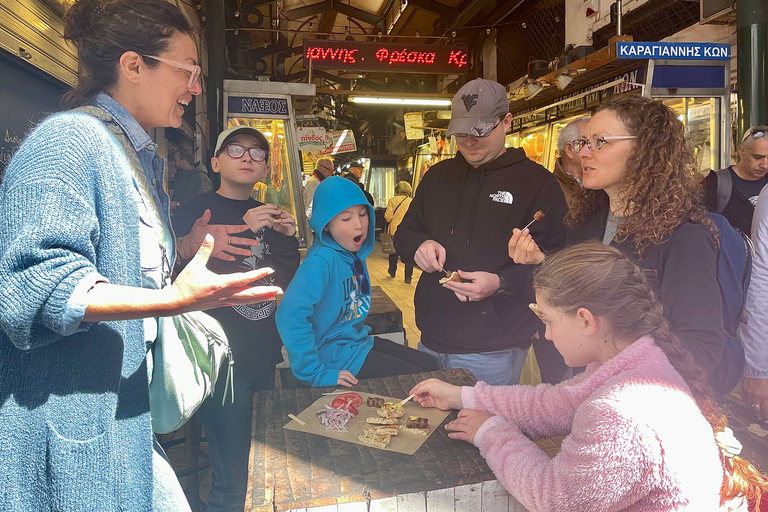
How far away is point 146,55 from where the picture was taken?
1355mm

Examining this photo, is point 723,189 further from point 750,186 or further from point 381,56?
point 381,56

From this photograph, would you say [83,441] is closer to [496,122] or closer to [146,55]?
[146,55]

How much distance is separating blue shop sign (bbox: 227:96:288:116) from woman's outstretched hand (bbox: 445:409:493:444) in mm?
5101

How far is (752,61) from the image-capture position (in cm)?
536

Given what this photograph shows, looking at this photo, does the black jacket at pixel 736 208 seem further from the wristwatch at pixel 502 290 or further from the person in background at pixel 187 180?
the person in background at pixel 187 180

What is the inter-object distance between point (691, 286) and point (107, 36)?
1713 millimetres

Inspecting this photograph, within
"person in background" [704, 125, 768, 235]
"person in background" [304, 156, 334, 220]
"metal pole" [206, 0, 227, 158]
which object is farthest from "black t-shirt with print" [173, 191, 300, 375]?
"person in background" [304, 156, 334, 220]

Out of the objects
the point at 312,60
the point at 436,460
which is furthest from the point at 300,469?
the point at 312,60

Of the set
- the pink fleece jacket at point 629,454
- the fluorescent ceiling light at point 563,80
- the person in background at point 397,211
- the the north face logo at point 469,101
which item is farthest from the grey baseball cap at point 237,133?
the person in background at point 397,211

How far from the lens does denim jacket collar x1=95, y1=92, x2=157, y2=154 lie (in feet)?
4.28

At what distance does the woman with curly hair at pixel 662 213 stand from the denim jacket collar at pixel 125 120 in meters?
1.39

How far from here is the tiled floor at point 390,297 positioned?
10.6 ft

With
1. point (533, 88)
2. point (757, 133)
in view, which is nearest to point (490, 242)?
point (757, 133)

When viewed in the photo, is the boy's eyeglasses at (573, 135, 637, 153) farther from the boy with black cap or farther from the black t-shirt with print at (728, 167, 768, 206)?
the black t-shirt with print at (728, 167, 768, 206)
